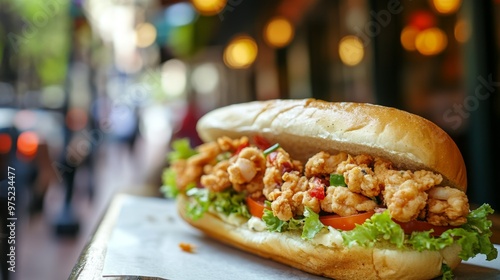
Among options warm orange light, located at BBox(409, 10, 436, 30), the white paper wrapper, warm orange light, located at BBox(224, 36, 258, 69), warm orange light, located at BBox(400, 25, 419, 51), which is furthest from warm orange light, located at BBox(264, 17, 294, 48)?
the white paper wrapper

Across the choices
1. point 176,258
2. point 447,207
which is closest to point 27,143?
point 176,258

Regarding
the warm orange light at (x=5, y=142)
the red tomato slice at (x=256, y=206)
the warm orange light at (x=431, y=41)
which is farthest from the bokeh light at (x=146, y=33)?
the red tomato slice at (x=256, y=206)

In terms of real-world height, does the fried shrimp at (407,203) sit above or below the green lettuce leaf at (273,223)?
above

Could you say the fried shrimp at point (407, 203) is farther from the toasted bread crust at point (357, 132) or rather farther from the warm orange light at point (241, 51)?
the warm orange light at point (241, 51)

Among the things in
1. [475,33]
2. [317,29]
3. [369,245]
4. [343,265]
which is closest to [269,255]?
[343,265]

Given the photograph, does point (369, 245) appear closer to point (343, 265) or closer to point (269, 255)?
point (343, 265)
